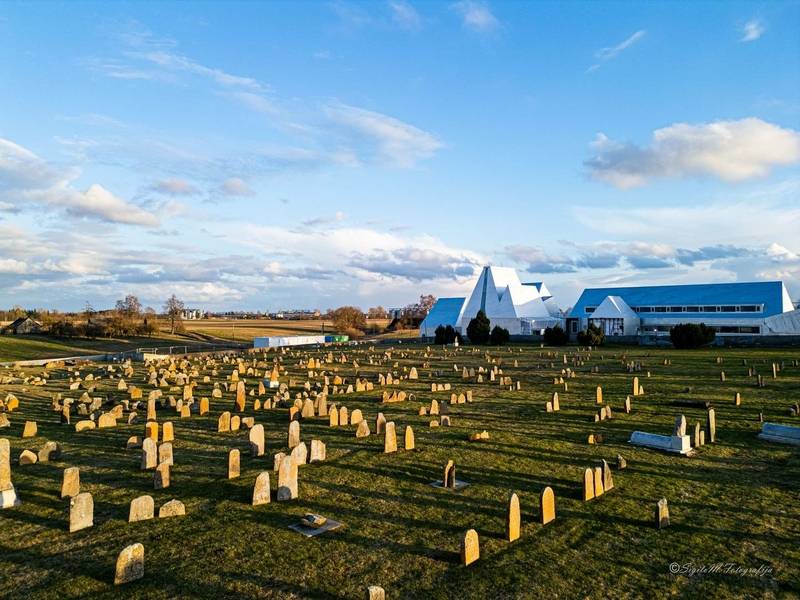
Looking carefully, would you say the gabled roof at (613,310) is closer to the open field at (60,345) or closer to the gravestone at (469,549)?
the gravestone at (469,549)

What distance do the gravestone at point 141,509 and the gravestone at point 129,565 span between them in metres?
1.98

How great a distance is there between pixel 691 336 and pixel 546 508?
42281 mm

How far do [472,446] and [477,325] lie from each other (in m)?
47.3

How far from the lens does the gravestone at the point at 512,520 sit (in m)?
7.84

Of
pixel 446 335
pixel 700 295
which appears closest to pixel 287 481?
pixel 446 335

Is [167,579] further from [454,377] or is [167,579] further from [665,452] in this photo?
[454,377]

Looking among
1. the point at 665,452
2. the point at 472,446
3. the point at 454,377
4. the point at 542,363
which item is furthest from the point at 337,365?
the point at 665,452

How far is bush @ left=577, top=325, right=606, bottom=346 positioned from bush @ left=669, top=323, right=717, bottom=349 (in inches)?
263

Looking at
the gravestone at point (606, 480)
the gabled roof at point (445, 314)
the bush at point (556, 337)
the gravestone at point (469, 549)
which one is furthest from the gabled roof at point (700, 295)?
the gravestone at point (469, 549)

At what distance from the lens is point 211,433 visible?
50.8 feet

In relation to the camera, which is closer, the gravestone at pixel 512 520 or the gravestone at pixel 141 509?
the gravestone at pixel 512 520

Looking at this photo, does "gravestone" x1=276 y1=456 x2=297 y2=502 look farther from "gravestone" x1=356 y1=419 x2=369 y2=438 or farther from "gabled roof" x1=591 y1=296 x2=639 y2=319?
"gabled roof" x1=591 y1=296 x2=639 y2=319

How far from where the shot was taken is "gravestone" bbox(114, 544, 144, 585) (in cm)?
665

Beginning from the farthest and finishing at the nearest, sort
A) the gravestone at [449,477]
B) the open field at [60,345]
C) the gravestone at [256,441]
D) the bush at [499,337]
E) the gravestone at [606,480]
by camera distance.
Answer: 1. the bush at [499,337]
2. the open field at [60,345]
3. the gravestone at [256,441]
4. the gravestone at [449,477]
5. the gravestone at [606,480]
